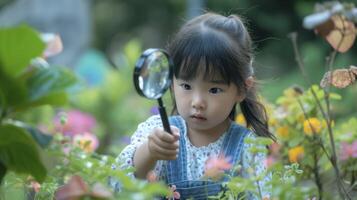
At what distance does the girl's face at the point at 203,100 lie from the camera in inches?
104

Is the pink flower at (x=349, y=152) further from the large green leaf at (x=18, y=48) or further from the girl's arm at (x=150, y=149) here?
the large green leaf at (x=18, y=48)

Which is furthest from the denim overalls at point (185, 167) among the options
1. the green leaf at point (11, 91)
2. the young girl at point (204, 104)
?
the green leaf at point (11, 91)

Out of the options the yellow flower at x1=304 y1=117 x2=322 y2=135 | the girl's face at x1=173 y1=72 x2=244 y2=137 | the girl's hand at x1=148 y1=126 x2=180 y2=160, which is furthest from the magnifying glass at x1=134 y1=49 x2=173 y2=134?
the yellow flower at x1=304 y1=117 x2=322 y2=135

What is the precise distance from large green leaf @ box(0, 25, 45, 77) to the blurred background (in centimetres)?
175

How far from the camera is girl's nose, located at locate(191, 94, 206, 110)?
262cm

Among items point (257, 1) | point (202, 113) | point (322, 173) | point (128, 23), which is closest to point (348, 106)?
point (257, 1)

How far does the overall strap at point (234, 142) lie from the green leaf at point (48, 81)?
1119 mm

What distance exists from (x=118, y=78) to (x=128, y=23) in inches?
418

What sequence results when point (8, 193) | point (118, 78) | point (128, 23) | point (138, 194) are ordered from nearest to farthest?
1. point (138, 194)
2. point (8, 193)
3. point (118, 78)
4. point (128, 23)

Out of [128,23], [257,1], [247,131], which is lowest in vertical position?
[247,131]

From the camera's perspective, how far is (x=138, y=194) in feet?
4.70

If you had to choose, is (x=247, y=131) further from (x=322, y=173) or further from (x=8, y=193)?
(x=8, y=193)

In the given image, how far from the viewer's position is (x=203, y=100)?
264cm

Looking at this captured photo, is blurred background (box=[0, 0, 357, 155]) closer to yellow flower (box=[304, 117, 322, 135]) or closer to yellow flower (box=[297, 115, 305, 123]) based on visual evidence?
yellow flower (box=[297, 115, 305, 123])
